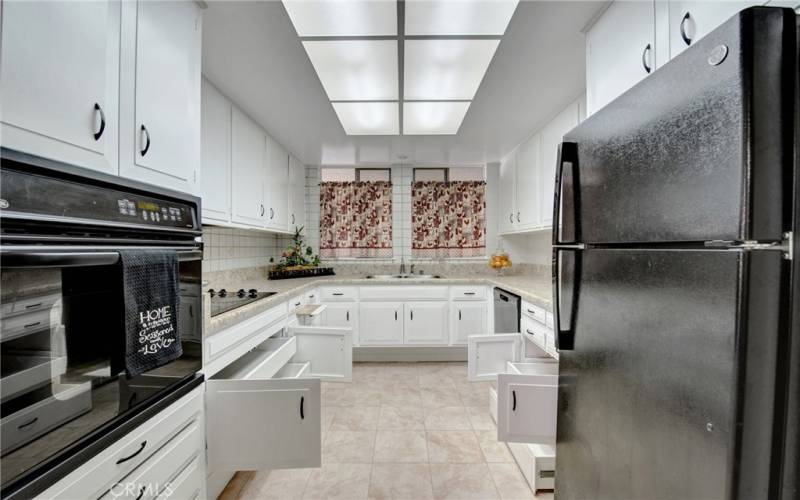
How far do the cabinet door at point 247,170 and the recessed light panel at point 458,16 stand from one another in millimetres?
1445

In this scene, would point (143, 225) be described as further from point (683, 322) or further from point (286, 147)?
point (286, 147)

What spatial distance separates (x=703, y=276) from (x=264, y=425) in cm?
142

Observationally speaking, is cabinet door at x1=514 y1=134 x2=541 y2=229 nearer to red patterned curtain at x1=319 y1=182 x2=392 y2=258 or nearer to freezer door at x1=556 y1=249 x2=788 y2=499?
red patterned curtain at x1=319 y1=182 x2=392 y2=258

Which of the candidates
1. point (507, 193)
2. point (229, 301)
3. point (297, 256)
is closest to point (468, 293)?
point (507, 193)

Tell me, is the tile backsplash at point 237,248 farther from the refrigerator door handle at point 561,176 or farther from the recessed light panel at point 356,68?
the refrigerator door handle at point 561,176

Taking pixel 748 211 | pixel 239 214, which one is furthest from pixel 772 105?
pixel 239 214

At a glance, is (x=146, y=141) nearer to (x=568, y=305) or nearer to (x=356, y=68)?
(x=356, y=68)

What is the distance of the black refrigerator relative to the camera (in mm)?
473

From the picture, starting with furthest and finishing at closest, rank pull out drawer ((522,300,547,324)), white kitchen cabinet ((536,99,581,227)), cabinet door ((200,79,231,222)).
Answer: white kitchen cabinet ((536,99,581,227)) < pull out drawer ((522,300,547,324)) < cabinet door ((200,79,231,222))

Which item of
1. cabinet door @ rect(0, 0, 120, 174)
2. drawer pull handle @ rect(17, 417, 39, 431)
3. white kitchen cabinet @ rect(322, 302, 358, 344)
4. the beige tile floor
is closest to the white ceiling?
cabinet door @ rect(0, 0, 120, 174)

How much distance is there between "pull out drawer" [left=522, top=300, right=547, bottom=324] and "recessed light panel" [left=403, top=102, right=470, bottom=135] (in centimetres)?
142

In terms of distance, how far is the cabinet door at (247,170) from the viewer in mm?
2197

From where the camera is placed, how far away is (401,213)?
3910mm

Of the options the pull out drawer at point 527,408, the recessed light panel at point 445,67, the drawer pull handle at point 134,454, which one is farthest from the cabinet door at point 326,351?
the recessed light panel at point 445,67
